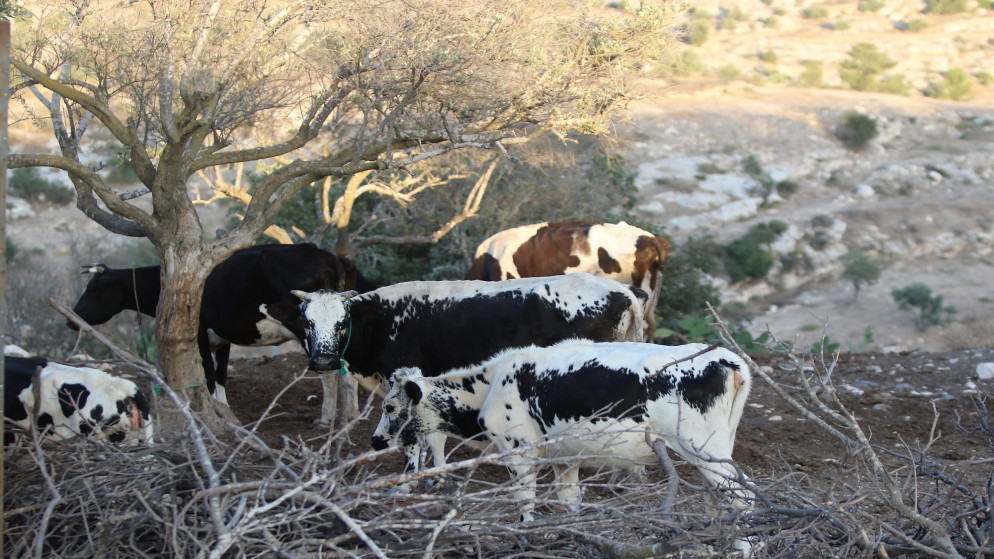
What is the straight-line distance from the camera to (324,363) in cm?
725

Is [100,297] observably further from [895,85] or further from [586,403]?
[895,85]

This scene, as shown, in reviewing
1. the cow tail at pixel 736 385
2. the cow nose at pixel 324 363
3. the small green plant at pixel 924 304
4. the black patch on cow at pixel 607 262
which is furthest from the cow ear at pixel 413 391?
the small green plant at pixel 924 304

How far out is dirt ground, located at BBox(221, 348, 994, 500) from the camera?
25.4 ft

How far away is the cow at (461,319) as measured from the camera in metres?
7.75

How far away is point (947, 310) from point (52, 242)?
23.7m

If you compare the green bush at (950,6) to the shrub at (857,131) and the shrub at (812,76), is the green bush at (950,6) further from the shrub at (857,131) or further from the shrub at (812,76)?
the shrub at (857,131)

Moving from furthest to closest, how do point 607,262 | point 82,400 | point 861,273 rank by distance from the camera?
point 861,273 < point 607,262 < point 82,400

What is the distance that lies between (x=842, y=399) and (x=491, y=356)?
411 centimetres

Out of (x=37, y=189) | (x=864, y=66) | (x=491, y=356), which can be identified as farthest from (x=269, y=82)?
(x=864, y=66)

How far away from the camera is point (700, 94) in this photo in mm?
39781

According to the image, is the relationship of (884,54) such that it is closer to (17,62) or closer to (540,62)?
(540,62)

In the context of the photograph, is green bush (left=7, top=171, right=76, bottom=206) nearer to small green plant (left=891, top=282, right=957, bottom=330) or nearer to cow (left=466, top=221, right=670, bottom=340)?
cow (left=466, top=221, right=670, bottom=340)

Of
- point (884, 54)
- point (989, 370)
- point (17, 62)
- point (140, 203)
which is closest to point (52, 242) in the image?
point (140, 203)

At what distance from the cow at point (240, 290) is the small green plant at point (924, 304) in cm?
1734
